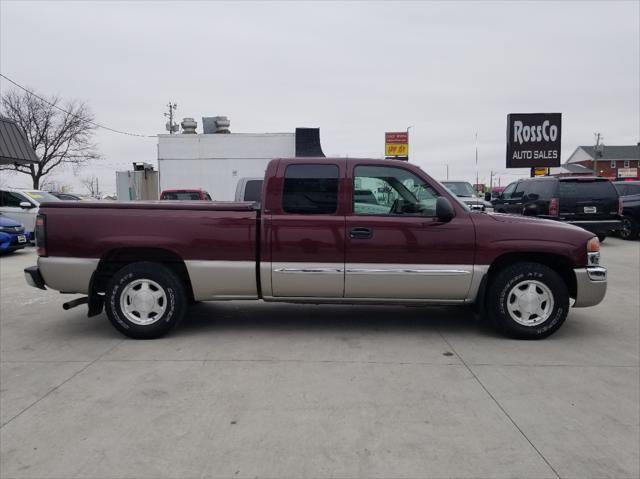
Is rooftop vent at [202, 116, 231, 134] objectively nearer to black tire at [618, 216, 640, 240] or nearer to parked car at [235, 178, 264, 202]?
parked car at [235, 178, 264, 202]

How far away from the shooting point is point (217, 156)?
2159 cm

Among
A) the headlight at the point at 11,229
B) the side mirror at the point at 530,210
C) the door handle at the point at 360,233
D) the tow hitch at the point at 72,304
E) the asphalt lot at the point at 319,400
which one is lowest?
the asphalt lot at the point at 319,400

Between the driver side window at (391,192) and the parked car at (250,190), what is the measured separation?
198 inches

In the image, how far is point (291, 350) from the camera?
467 cm

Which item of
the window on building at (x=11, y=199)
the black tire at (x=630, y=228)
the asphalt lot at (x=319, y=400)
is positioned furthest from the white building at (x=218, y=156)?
the asphalt lot at (x=319, y=400)

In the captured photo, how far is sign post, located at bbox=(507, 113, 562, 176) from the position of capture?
18.3m

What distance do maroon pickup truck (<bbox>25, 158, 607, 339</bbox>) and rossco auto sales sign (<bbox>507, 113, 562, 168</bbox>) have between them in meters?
14.5

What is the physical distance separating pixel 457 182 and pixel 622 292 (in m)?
9.93

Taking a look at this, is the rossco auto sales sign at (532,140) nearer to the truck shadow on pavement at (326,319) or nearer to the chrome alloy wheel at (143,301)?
the truck shadow on pavement at (326,319)

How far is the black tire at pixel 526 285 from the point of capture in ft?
16.3

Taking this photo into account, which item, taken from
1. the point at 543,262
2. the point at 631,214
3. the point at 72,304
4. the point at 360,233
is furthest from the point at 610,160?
the point at 72,304

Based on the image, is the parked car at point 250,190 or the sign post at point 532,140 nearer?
the parked car at point 250,190

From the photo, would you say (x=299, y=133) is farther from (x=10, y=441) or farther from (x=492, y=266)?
(x=10, y=441)

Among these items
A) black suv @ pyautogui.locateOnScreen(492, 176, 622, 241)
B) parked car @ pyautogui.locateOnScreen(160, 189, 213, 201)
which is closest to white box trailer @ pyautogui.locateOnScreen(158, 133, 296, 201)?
parked car @ pyautogui.locateOnScreen(160, 189, 213, 201)
